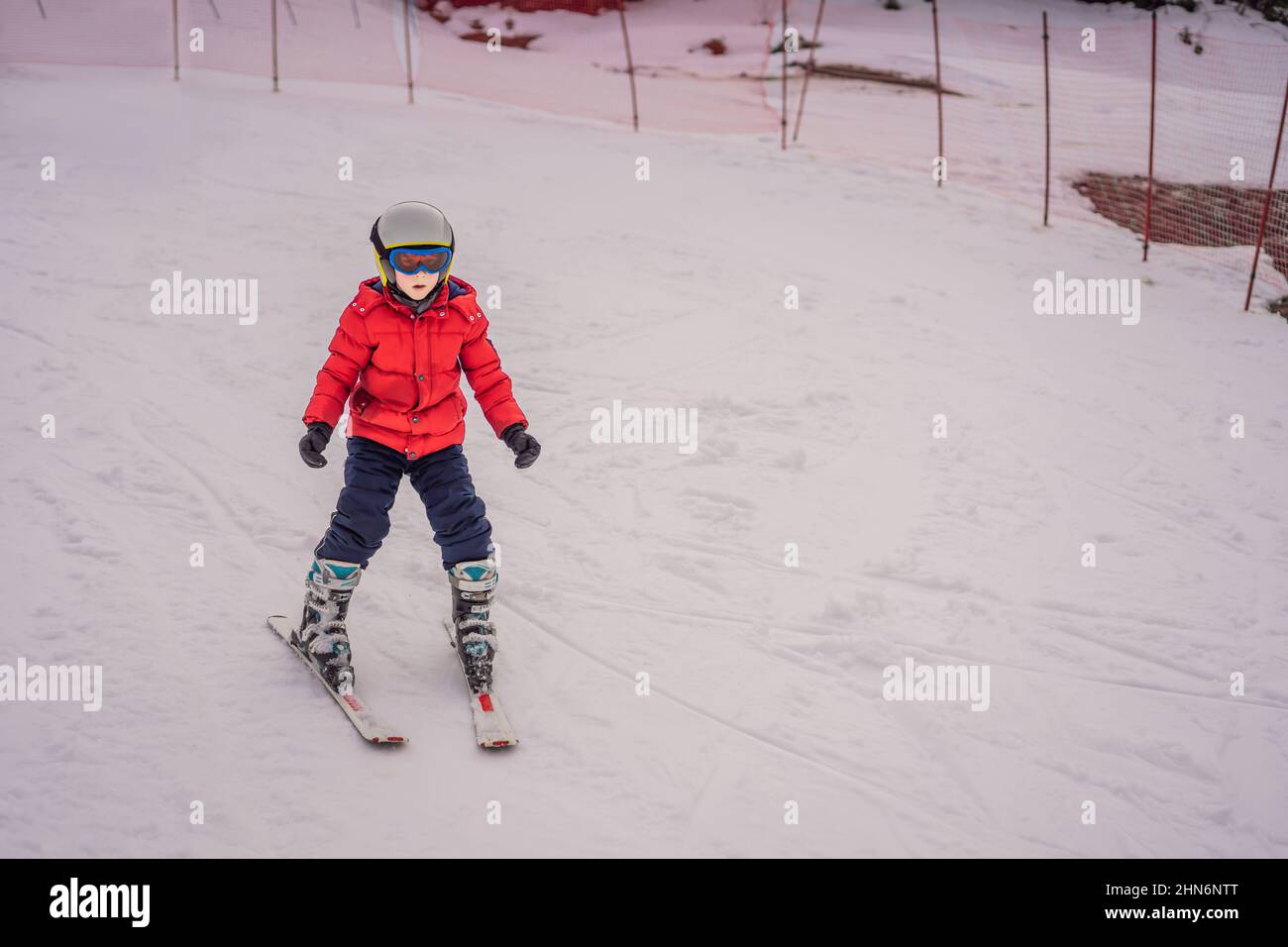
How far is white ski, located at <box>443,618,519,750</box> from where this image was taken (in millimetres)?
4148

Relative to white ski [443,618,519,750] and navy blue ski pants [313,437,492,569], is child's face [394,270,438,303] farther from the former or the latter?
white ski [443,618,519,750]

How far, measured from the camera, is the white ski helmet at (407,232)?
3990 millimetres

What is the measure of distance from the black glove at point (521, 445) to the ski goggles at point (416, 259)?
0.70m

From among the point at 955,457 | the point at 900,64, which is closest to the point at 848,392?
the point at 955,457

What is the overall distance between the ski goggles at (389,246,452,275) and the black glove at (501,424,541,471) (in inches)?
27.8

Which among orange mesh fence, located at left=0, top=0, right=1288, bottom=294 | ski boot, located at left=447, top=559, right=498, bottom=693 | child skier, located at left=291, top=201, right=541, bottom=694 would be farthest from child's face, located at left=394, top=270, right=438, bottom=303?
orange mesh fence, located at left=0, top=0, right=1288, bottom=294

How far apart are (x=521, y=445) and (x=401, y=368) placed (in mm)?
547

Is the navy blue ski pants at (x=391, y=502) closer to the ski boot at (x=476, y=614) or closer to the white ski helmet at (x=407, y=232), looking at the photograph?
the ski boot at (x=476, y=614)

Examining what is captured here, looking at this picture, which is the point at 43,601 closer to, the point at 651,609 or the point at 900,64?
the point at 651,609

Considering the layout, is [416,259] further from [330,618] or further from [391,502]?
[330,618]

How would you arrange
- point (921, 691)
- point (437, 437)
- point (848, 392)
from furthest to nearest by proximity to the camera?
1. point (848, 392)
2. point (921, 691)
3. point (437, 437)

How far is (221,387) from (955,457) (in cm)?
466

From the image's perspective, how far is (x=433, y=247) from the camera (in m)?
4.02

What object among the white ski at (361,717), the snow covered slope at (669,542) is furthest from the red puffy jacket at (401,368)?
the snow covered slope at (669,542)
